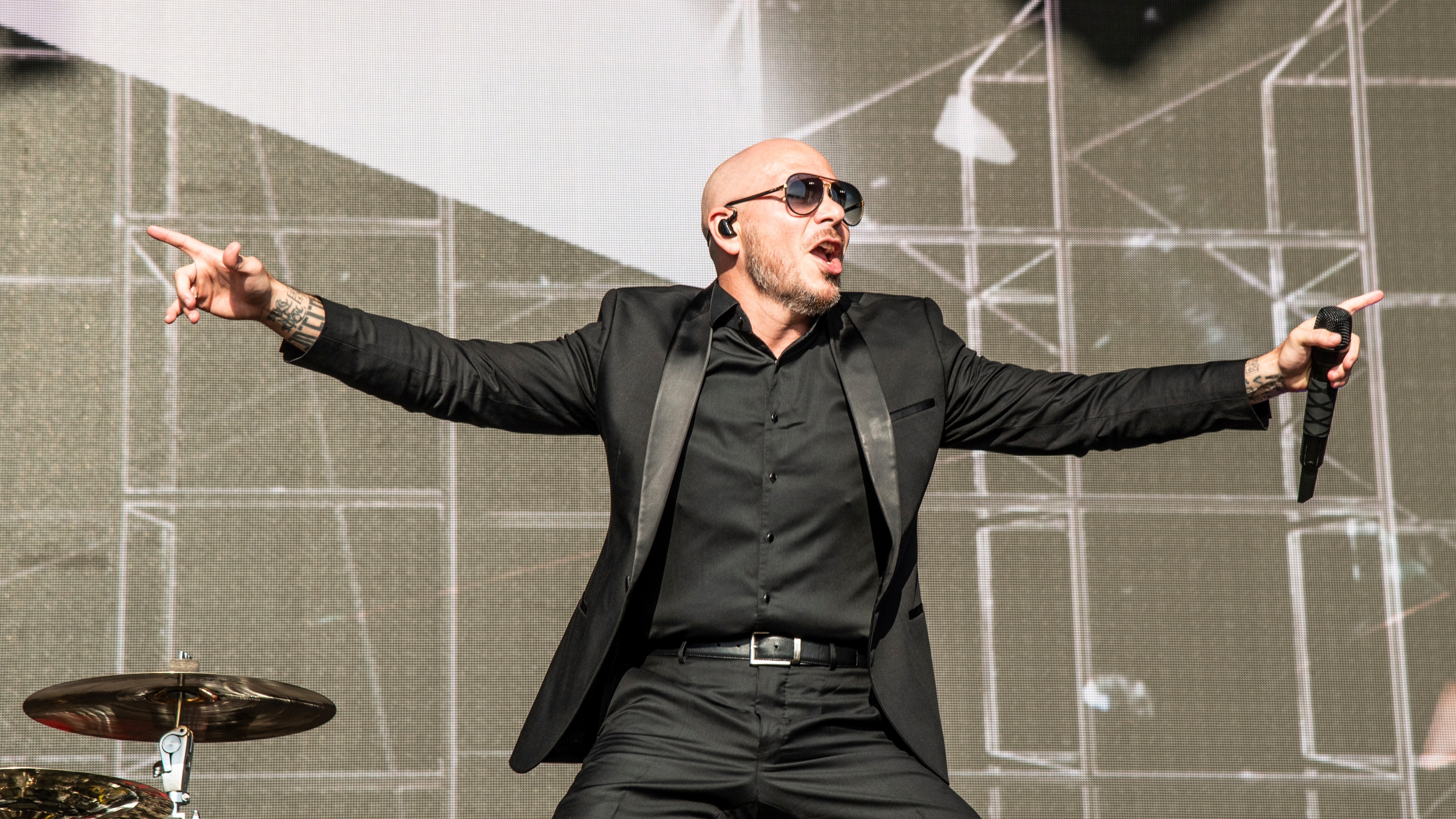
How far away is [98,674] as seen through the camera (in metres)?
3.60

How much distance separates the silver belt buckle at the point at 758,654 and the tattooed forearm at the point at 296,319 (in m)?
0.80

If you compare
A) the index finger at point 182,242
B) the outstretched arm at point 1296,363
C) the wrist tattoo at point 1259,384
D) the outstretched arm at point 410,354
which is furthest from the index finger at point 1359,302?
the index finger at point 182,242

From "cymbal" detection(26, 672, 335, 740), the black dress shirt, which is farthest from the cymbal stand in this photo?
the black dress shirt

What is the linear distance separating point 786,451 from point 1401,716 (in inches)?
87.7

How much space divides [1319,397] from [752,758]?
102 centimetres

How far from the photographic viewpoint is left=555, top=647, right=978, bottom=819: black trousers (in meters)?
2.19

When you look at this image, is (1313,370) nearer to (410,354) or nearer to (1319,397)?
(1319,397)

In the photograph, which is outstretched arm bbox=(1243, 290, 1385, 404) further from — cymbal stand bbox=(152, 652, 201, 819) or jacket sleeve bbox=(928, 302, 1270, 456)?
cymbal stand bbox=(152, 652, 201, 819)

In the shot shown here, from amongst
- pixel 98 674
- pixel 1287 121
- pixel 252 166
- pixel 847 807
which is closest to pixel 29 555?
pixel 98 674

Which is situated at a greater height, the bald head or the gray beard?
the bald head

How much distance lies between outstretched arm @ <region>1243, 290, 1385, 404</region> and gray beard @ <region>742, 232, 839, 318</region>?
692mm

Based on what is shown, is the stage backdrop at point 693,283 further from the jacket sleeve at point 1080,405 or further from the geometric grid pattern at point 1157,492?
the jacket sleeve at point 1080,405

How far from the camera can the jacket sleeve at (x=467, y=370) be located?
227 cm

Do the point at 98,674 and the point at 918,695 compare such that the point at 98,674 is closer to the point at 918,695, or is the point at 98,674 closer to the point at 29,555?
the point at 29,555
